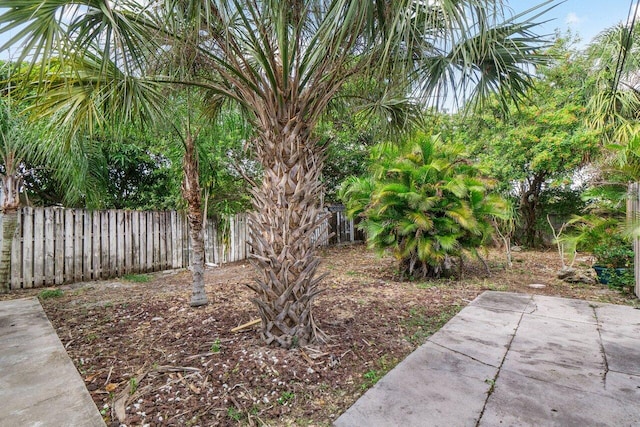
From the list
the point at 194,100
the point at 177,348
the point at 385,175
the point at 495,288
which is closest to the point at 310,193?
the point at 177,348

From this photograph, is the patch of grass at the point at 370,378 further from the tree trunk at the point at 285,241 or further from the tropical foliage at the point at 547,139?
the tropical foliage at the point at 547,139

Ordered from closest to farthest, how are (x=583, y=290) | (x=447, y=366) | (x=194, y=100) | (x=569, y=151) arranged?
1. (x=447, y=366)
2. (x=194, y=100)
3. (x=583, y=290)
4. (x=569, y=151)

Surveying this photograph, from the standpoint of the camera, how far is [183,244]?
7.87 metres

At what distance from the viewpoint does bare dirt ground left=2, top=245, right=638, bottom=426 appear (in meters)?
2.11

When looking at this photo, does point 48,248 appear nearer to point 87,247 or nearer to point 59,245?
point 59,245

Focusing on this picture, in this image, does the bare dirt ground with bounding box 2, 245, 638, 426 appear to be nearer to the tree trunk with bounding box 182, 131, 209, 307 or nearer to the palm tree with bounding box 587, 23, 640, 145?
the tree trunk with bounding box 182, 131, 209, 307

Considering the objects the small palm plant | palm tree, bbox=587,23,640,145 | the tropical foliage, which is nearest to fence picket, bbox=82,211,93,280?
the small palm plant

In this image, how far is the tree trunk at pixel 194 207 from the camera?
4.13 meters

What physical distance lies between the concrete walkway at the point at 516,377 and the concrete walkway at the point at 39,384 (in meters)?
1.62

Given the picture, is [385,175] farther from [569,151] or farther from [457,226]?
[569,151]

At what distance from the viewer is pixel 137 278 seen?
6566mm

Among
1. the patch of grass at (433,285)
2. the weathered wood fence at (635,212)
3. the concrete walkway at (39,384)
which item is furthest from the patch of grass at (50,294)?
the weathered wood fence at (635,212)

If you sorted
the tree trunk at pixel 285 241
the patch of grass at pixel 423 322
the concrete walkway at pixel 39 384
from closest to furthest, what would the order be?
the concrete walkway at pixel 39 384 → the tree trunk at pixel 285 241 → the patch of grass at pixel 423 322

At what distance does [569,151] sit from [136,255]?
10.9m
